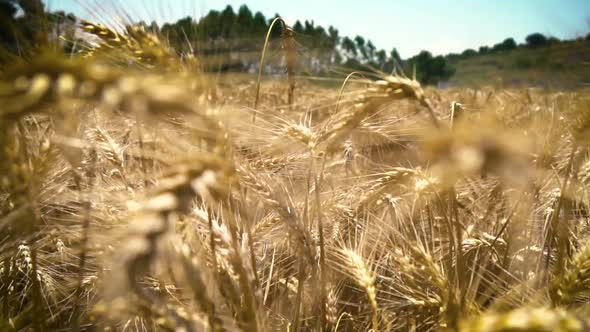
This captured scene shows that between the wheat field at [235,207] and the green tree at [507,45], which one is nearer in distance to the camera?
the wheat field at [235,207]

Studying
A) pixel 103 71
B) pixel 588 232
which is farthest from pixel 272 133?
pixel 588 232

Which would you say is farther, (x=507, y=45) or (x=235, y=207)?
(x=507, y=45)

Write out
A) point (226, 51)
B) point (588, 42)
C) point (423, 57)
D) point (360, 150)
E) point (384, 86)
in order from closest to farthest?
point (384, 86), point (226, 51), point (588, 42), point (360, 150), point (423, 57)

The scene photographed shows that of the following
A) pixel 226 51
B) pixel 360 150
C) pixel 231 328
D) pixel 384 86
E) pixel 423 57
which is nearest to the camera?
pixel 231 328

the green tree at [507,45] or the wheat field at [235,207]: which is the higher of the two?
A: the green tree at [507,45]

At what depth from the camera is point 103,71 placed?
60cm

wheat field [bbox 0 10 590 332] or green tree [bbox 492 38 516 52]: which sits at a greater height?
green tree [bbox 492 38 516 52]

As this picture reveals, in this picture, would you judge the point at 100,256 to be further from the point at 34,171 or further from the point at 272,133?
the point at 272,133

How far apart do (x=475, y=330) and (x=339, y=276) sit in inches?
37.5

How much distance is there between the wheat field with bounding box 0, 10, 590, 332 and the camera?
60cm

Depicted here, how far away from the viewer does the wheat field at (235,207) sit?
0.60 m

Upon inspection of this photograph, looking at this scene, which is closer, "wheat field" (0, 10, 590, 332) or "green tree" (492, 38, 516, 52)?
"wheat field" (0, 10, 590, 332)

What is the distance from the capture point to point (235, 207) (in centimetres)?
124

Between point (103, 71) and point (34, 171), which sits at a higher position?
point (103, 71)
